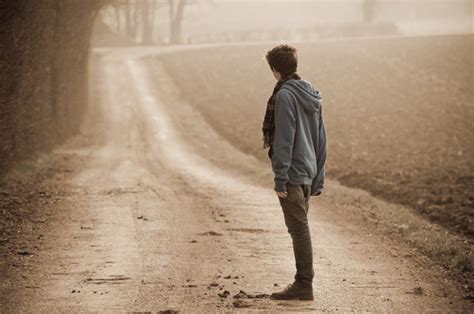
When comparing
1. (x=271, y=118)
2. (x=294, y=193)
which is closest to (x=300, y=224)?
(x=294, y=193)

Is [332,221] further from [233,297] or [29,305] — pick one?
[29,305]

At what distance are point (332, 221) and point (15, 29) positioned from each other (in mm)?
8033

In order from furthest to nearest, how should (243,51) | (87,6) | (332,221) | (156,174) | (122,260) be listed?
(243,51) < (87,6) < (156,174) < (332,221) < (122,260)

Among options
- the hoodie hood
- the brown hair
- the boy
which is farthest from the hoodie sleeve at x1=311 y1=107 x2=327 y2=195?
the brown hair

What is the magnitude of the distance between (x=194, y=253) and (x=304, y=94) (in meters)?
3.18

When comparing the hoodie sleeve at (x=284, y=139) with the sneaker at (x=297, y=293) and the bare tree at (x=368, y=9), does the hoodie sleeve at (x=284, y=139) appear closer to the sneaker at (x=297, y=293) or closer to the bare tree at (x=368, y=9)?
the sneaker at (x=297, y=293)

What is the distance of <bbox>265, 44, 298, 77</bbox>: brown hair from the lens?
6.12 meters

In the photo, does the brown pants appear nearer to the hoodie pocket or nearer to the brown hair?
the hoodie pocket

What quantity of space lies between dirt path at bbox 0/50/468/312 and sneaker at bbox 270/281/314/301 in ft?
0.44

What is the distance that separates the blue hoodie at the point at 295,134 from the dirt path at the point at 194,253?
1359mm

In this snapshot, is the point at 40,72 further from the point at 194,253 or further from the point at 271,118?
the point at 271,118

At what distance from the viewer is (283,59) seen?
6.15 meters

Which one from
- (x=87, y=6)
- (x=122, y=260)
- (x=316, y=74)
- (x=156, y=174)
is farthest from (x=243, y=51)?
(x=122, y=260)

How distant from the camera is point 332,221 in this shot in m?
10.9
